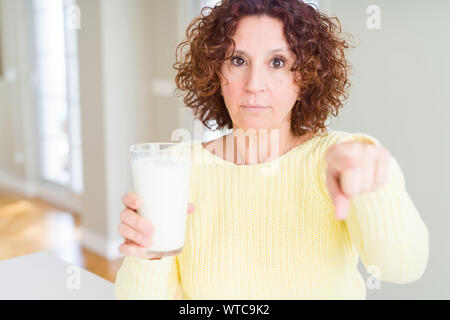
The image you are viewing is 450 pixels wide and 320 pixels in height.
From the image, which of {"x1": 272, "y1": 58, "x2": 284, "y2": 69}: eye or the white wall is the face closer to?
{"x1": 272, "y1": 58, "x2": 284, "y2": 69}: eye

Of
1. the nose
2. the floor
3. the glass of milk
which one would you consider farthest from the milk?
the floor

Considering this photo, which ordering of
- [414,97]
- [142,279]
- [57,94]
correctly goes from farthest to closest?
1. [57,94]
2. [414,97]
3. [142,279]

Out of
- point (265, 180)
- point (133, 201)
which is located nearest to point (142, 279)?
point (133, 201)

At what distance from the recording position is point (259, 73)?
1026 millimetres

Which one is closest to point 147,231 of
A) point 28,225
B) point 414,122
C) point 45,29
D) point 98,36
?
point 414,122

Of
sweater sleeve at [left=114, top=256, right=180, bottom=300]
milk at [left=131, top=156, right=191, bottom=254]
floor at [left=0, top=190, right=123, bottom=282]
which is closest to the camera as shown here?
milk at [left=131, top=156, right=191, bottom=254]

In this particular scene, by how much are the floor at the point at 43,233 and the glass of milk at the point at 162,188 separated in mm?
2379

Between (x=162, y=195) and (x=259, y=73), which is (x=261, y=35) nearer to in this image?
(x=259, y=73)

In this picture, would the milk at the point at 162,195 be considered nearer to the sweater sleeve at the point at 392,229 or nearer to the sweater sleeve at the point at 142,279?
the sweater sleeve at the point at 142,279

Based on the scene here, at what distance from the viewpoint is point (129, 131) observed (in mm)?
3447

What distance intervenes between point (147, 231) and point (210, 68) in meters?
0.44

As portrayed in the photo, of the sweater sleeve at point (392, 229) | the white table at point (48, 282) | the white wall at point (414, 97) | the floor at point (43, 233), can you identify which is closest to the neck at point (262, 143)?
the sweater sleeve at point (392, 229)

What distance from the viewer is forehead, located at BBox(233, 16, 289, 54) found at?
1.06 metres

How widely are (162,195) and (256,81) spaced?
32 centimetres
